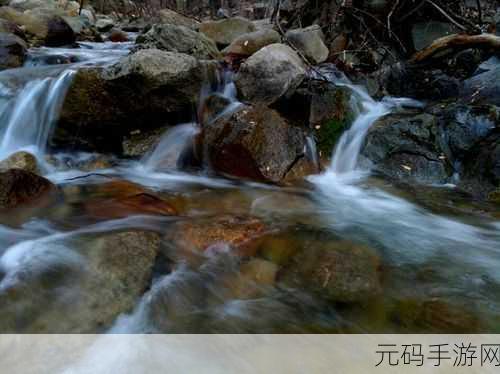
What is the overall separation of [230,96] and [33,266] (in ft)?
12.4

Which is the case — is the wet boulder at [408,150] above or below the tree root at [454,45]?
below

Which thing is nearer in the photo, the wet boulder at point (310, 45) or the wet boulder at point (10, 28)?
the wet boulder at point (310, 45)

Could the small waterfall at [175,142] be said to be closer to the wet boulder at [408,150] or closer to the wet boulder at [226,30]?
the wet boulder at [408,150]

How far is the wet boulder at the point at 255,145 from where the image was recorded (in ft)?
15.1

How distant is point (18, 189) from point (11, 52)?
167 inches

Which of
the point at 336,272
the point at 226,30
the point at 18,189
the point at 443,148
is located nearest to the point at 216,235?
the point at 336,272

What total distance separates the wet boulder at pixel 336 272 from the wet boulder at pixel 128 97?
300 cm

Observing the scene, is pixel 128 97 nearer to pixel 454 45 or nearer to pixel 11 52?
pixel 11 52

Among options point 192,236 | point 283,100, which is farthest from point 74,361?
point 283,100

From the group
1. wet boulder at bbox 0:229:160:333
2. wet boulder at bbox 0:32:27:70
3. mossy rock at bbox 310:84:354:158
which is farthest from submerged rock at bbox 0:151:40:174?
mossy rock at bbox 310:84:354:158

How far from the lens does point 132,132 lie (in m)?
5.43

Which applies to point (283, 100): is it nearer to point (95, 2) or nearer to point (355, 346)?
point (355, 346)

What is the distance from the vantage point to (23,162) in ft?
15.2

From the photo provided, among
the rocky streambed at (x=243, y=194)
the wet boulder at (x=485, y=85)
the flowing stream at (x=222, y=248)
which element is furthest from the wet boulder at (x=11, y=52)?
the wet boulder at (x=485, y=85)
